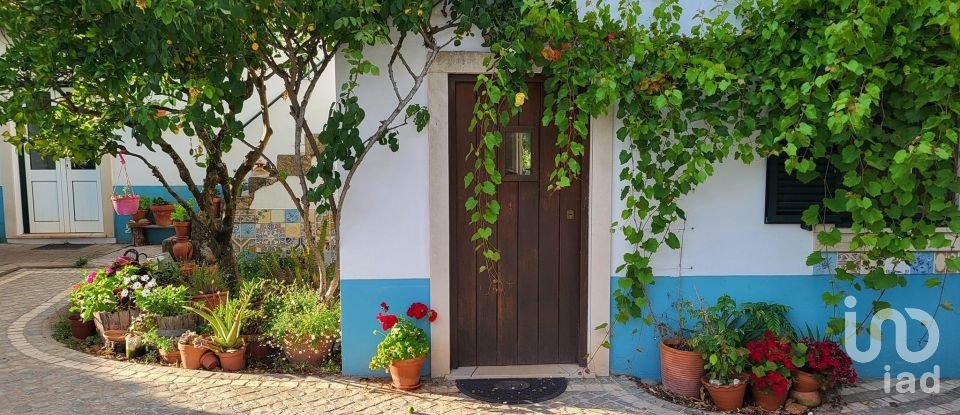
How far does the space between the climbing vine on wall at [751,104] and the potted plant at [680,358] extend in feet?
0.97

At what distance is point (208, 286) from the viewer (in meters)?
5.40

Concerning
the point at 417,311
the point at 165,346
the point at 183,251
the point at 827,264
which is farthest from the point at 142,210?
the point at 827,264

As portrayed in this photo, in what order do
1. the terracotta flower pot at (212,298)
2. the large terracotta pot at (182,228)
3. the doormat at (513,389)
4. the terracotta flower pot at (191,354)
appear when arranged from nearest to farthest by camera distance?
the doormat at (513,389) < the terracotta flower pot at (191,354) < the terracotta flower pot at (212,298) < the large terracotta pot at (182,228)

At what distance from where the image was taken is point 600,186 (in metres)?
4.33

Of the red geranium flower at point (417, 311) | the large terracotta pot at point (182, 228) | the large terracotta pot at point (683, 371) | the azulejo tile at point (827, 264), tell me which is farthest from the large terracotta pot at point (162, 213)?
the azulejo tile at point (827, 264)

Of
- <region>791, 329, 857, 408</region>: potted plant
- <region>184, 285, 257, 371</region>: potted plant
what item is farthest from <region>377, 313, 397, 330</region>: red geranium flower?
<region>791, 329, 857, 408</region>: potted plant

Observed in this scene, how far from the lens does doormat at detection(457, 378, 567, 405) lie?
411cm

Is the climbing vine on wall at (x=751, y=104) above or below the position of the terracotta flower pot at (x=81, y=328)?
above

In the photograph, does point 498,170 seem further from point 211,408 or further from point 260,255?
point 260,255

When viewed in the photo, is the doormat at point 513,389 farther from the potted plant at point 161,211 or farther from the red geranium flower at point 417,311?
the potted plant at point 161,211

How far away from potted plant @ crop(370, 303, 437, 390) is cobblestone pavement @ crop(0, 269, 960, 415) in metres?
0.10

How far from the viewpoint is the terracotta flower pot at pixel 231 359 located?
4547 millimetres

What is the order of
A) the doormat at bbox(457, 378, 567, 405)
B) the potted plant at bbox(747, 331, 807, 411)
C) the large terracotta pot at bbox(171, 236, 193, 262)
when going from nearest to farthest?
1. the potted plant at bbox(747, 331, 807, 411)
2. the doormat at bbox(457, 378, 567, 405)
3. the large terracotta pot at bbox(171, 236, 193, 262)

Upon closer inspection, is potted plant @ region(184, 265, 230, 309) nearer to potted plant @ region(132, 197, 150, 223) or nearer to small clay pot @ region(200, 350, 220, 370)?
small clay pot @ region(200, 350, 220, 370)
